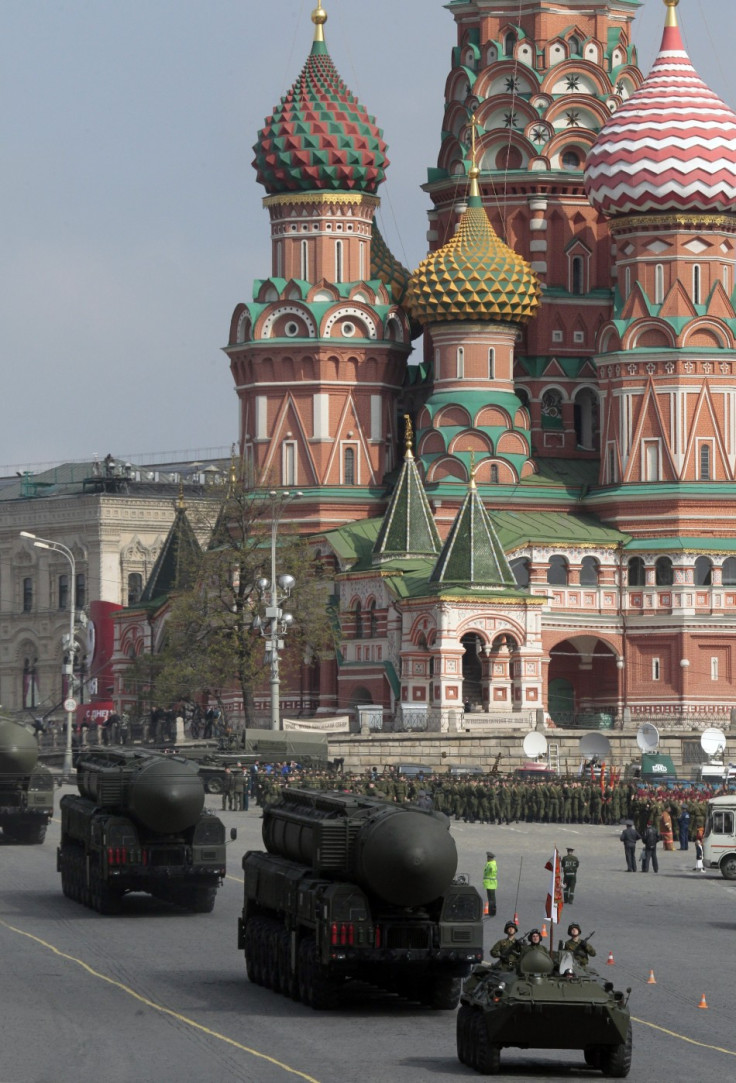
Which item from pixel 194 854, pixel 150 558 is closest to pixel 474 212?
pixel 150 558

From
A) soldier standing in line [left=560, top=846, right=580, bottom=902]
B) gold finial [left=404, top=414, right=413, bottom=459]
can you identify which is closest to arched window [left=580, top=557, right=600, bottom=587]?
gold finial [left=404, top=414, right=413, bottom=459]

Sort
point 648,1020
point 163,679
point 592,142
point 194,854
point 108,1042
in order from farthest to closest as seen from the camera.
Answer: point 592,142
point 163,679
point 194,854
point 648,1020
point 108,1042

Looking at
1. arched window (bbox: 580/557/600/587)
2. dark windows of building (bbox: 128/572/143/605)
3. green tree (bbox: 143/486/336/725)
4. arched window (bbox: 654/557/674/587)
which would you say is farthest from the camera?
dark windows of building (bbox: 128/572/143/605)

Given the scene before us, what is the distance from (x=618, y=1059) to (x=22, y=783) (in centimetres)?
2368

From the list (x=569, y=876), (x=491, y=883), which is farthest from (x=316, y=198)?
(x=491, y=883)

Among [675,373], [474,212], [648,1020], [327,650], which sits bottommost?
[648,1020]

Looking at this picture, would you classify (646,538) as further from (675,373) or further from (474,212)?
(474,212)

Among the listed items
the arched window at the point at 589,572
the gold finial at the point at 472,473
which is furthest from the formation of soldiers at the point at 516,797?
the arched window at the point at 589,572

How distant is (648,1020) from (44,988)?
19.1 ft

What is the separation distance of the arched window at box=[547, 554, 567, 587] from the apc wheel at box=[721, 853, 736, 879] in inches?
1139

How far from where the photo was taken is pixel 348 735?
63.4 m

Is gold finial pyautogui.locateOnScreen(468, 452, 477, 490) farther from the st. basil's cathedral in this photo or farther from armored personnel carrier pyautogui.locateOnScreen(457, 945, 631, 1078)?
armored personnel carrier pyautogui.locateOnScreen(457, 945, 631, 1078)

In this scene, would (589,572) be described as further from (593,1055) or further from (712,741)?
(593,1055)

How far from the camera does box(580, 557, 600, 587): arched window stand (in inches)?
2795
